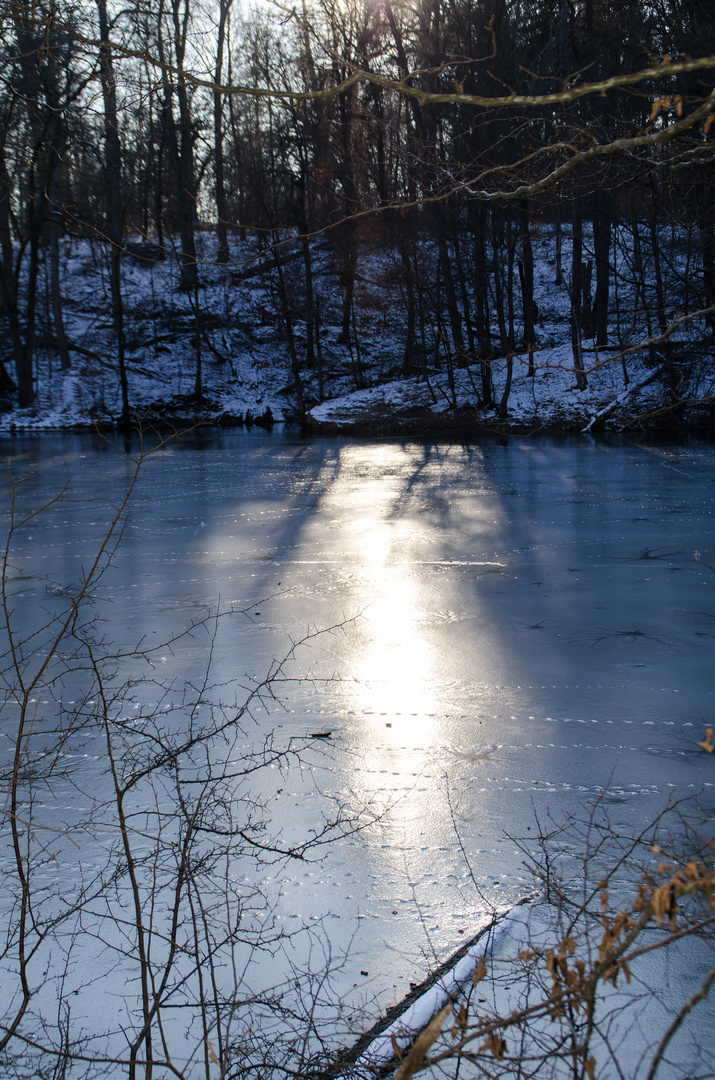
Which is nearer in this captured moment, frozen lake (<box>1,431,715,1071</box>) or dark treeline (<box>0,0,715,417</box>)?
frozen lake (<box>1,431,715,1071</box>)

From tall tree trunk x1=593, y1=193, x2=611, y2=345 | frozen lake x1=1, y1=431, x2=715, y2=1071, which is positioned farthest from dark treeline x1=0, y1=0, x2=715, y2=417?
frozen lake x1=1, y1=431, x2=715, y2=1071

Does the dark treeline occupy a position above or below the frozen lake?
above

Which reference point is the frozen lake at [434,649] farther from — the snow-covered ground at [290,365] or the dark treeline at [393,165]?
the snow-covered ground at [290,365]

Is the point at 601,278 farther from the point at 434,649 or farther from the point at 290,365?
the point at 434,649

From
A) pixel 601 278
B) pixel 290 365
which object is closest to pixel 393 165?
pixel 601 278

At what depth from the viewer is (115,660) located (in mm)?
5371

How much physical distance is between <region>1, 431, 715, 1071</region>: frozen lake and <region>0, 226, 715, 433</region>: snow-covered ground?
29.2 ft

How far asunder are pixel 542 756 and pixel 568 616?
7.51 ft

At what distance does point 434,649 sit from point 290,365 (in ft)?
84.0

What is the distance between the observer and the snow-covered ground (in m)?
21.1

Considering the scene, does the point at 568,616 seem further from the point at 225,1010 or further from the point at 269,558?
the point at 225,1010

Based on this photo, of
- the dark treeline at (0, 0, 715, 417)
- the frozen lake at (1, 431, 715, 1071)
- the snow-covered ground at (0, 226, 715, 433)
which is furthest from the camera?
the snow-covered ground at (0, 226, 715, 433)

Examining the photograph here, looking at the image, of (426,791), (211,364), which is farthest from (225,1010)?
(211,364)

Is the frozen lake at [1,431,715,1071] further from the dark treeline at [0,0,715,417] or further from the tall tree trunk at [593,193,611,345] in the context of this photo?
the tall tree trunk at [593,193,611,345]
